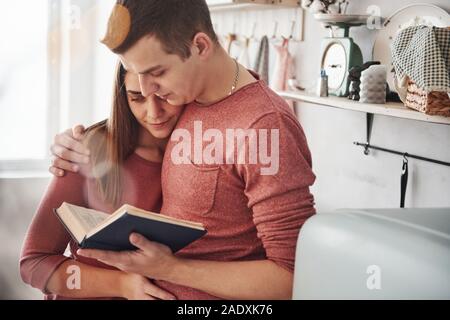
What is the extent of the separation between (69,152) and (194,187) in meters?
0.22

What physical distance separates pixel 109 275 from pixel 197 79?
36 centimetres

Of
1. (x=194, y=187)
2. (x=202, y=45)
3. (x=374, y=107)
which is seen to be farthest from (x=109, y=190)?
(x=374, y=107)

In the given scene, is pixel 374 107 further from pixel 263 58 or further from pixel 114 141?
pixel 263 58

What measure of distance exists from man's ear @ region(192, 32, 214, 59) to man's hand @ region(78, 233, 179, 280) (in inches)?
Answer: 11.1

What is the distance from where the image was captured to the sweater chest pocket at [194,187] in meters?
0.90

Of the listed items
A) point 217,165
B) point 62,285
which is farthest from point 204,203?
point 62,285

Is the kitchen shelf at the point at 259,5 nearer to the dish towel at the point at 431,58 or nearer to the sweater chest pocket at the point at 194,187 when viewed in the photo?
the dish towel at the point at 431,58

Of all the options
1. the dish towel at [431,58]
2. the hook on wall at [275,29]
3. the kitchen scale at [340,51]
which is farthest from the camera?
the hook on wall at [275,29]

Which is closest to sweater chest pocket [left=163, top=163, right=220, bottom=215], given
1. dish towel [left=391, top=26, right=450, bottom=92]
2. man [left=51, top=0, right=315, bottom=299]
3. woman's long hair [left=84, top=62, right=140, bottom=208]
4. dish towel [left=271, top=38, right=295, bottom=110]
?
man [left=51, top=0, right=315, bottom=299]

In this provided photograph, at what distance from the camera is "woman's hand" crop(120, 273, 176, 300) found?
963mm

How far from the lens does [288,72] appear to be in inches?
67.3

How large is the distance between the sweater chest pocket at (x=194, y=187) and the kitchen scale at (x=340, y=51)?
0.62 metres

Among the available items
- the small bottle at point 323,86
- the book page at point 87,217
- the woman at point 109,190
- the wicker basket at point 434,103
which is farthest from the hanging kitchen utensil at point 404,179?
the book page at point 87,217

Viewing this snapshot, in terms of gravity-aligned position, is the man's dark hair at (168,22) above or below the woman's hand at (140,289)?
above
